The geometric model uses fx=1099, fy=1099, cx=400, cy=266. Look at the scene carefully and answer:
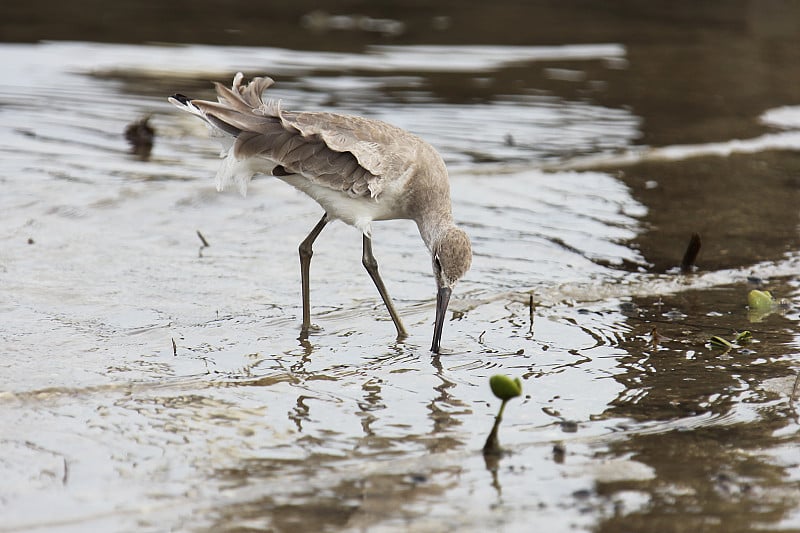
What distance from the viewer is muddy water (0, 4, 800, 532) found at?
4012 millimetres

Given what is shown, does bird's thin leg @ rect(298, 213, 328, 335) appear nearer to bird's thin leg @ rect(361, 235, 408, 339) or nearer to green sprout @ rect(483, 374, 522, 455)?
bird's thin leg @ rect(361, 235, 408, 339)

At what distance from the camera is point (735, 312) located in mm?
6320

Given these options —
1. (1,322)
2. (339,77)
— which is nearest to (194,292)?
(1,322)

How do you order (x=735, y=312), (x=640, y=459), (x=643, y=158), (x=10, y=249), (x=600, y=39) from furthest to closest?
(x=600, y=39), (x=643, y=158), (x=10, y=249), (x=735, y=312), (x=640, y=459)

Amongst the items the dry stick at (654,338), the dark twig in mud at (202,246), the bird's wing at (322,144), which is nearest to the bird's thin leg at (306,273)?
the bird's wing at (322,144)

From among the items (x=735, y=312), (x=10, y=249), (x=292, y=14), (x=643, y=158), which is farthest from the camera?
(x=292, y=14)

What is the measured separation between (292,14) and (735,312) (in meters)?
11.4

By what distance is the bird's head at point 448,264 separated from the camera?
5.64 metres

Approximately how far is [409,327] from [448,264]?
556 mm

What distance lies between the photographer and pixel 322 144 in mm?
5988

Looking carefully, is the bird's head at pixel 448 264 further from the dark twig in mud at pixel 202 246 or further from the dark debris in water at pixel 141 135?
the dark debris in water at pixel 141 135

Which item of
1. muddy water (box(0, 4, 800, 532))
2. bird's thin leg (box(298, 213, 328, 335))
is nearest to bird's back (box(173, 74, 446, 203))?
bird's thin leg (box(298, 213, 328, 335))

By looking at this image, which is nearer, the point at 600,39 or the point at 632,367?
the point at 632,367

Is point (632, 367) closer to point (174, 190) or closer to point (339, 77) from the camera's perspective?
point (174, 190)
